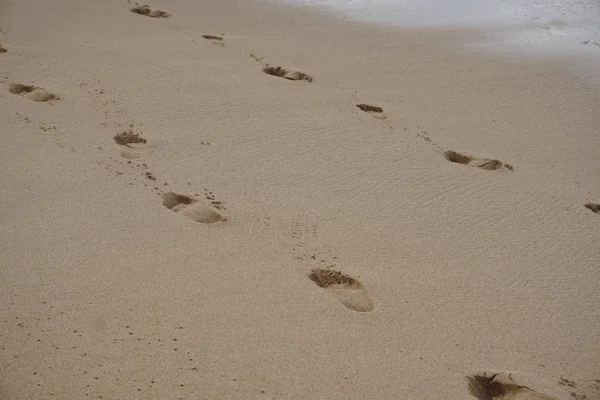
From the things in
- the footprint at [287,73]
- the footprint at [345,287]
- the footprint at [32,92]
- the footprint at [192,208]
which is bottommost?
the footprint at [345,287]

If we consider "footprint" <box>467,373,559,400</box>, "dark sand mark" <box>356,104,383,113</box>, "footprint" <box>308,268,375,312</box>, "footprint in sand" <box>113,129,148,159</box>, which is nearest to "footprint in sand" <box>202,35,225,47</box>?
"dark sand mark" <box>356,104,383,113</box>

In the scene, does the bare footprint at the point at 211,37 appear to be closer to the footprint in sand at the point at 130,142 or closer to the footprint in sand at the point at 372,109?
the footprint in sand at the point at 372,109

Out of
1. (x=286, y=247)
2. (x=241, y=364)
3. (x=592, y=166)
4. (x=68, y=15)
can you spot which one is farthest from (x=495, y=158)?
(x=68, y=15)

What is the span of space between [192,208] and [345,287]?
0.98 metres

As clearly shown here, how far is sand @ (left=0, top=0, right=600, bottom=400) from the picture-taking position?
7.47 ft

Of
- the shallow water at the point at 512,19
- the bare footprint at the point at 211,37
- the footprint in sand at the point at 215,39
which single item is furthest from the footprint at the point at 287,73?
the shallow water at the point at 512,19

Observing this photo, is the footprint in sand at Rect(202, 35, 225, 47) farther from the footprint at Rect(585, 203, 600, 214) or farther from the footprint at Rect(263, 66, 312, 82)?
the footprint at Rect(585, 203, 600, 214)

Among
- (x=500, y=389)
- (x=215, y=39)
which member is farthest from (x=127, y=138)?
(x=500, y=389)

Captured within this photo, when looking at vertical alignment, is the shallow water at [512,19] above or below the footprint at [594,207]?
above

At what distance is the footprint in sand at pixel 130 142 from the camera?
11.6 feet

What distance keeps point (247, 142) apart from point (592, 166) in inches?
101

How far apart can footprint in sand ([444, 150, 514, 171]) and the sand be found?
0.07 feet

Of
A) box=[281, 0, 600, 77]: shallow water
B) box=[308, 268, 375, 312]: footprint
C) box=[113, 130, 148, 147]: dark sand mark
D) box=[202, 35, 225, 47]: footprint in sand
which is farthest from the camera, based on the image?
box=[281, 0, 600, 77]: shallow water

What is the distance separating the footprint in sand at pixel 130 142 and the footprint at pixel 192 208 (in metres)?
0.52
